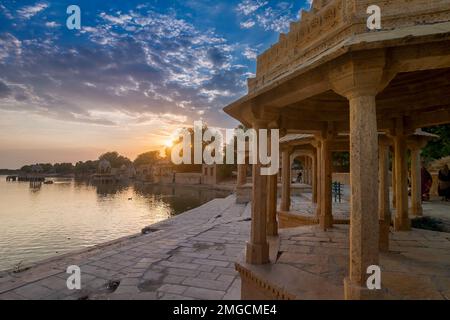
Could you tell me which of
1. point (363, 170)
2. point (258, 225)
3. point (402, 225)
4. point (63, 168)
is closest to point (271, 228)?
point (258, 225)

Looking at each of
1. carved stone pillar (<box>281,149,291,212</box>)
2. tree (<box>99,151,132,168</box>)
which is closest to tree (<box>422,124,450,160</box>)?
carved stone pillar (<box>281,149,291,212</box>)

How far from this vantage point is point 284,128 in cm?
606

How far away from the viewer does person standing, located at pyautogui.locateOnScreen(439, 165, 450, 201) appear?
12.6 meters

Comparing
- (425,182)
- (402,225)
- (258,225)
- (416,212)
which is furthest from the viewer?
(425,182)

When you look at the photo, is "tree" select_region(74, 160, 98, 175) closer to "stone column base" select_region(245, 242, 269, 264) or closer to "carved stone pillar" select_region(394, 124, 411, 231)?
"carved stone pillar" select_region(394, 124, 411, 231)

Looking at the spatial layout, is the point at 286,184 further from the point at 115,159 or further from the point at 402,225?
the point at 115,159

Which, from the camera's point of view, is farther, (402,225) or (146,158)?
(146,158)

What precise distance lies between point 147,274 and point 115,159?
128m

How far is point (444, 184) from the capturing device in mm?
13008

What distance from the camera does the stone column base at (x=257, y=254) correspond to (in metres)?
4.43

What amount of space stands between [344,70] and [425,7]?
108cm

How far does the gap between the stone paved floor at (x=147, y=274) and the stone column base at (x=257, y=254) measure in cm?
76
